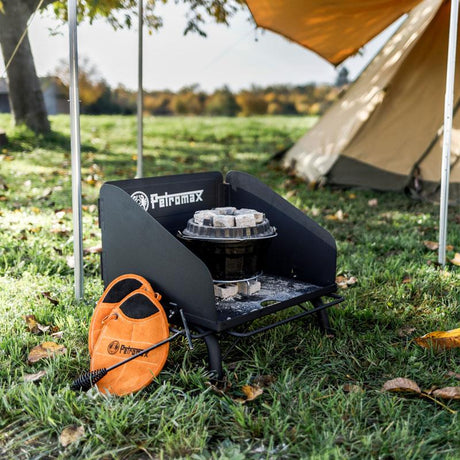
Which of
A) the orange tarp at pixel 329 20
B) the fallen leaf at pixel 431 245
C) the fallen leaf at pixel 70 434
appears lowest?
the fallen leaf at pixel 70 434

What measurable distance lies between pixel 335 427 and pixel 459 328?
899mm

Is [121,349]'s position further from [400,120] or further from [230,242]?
[400,120]

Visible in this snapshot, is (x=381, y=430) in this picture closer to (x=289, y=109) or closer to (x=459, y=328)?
(x=459, y=328)

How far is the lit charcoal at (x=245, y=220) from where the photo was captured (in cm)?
219

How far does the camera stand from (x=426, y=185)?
522 centimetres

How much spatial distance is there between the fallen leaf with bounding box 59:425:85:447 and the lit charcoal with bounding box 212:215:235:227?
876 millimetres

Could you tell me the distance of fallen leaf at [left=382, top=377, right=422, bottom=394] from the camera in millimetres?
1951

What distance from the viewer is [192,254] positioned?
1919 millimetres

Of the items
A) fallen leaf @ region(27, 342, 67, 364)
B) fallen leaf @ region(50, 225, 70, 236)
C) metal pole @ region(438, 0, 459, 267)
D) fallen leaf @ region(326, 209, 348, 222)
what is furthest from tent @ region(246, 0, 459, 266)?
fallen leaf @ region(27, 342, 67, 364)

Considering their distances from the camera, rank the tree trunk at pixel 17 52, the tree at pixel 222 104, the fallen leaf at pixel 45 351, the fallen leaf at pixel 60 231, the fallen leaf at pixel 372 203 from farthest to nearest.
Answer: the tree at pixel 222 104 < the fallen leaf at pixel 372 203 < the fallen leaf at pixel 60 231 < the tree trunk at pixel 17 52 < the fallen leaf at pixel 45 351

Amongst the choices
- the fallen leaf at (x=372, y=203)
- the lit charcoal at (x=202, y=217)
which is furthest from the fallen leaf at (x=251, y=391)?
the fallen leaf at (x=372, y=203)

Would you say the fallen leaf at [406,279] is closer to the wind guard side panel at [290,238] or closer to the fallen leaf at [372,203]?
the wind guard side panel at [290,238]

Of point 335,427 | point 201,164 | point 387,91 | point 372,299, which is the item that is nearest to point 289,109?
point 201,164

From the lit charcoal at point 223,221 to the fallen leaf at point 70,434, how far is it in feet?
2.87
